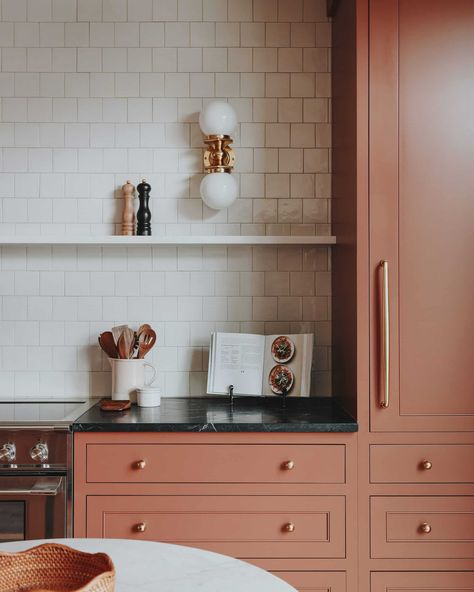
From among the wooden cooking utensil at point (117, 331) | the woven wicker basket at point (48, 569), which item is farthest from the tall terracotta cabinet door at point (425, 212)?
the woven wicker basket at point (48, 569)

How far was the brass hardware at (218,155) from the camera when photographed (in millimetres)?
2799

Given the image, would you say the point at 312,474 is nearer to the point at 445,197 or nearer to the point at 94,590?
the point at 445,197

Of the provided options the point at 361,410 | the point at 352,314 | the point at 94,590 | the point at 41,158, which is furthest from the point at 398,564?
the point at 41,158

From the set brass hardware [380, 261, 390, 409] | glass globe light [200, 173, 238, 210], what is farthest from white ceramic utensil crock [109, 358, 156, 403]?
brass hardware [380, 261, 390, 409]

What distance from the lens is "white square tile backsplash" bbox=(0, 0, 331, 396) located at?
289 cm

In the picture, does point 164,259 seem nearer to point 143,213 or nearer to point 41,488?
point 143,213

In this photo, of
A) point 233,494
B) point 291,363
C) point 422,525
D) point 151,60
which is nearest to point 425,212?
point 291,363

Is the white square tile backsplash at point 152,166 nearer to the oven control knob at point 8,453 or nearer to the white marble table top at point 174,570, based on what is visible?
the oven control knob at point 8,453

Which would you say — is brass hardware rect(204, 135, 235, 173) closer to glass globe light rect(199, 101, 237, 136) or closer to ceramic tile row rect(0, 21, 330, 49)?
glass globe light rect(199, 101, 237, 136)

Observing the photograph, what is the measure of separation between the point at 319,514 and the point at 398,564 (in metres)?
0.35

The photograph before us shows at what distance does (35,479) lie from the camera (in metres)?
2.21

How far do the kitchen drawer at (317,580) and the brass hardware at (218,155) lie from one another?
173 cm

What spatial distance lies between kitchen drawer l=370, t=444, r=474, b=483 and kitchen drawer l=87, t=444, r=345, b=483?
17 cm

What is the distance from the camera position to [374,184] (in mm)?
2266
